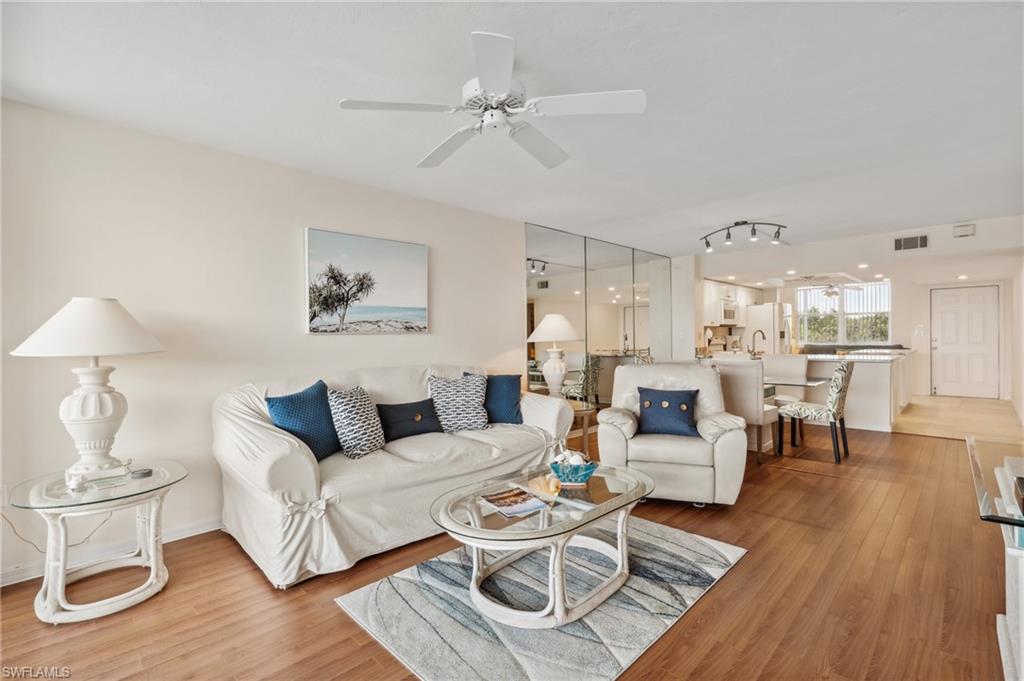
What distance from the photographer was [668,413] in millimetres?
3627

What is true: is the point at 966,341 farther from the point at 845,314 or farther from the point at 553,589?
the point at 553,589

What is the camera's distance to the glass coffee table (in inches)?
76.9

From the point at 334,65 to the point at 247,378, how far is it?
208cm

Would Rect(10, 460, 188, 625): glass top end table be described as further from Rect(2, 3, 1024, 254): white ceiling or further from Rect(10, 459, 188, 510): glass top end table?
Rect(2, 3, 1024, 254): white ceiling

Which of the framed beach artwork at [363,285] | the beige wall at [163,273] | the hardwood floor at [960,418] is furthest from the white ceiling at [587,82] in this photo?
the hardwood floor at [960,418]

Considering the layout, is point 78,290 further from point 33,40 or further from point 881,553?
point 881,553

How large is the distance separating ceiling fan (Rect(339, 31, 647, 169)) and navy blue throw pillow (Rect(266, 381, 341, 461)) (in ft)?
5.68

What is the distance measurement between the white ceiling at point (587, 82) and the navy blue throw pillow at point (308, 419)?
62.8 inches

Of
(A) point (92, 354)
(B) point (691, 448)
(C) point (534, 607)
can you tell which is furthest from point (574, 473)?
(A) point (92, 354)

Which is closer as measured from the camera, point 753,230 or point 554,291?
point 753,230

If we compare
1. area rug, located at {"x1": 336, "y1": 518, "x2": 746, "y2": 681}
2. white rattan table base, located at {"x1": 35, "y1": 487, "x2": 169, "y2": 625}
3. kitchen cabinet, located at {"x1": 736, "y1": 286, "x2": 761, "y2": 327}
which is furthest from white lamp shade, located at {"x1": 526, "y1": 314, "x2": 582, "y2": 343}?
kitchen cabinet, located at {"x1": 736, "y1": 286, "x2": 761, "y2": 327}

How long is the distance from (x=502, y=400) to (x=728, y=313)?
233 inches

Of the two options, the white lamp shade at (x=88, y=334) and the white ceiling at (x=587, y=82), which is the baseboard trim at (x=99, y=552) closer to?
the white lamp shade at (x=88, y=334)

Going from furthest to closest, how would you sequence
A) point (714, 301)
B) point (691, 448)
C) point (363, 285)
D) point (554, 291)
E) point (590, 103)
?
1. point (714, 301)
2. point (554, 291)
3. point (363, 285)
4. point (691, 448)
5. point (590, 103)
